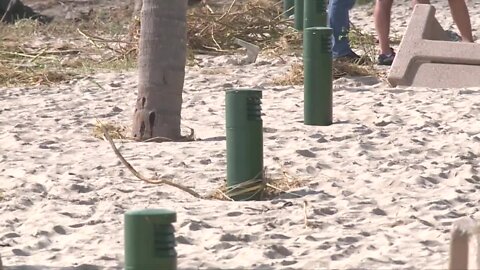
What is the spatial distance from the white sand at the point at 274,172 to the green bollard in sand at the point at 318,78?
0.34 ft

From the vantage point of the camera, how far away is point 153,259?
340 centimetres

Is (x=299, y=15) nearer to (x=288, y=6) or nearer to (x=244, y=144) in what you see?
(x=288, y=6)

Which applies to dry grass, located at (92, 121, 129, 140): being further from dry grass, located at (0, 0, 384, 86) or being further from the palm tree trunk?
dry grass, located at (0, 0, 384, 86)

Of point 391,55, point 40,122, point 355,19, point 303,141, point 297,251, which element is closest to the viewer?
point 297,251

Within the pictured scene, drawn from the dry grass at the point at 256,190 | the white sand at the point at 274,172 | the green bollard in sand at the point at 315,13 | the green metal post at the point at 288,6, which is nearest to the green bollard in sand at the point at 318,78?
the white sand at the point at 274,172

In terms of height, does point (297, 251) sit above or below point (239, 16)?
below

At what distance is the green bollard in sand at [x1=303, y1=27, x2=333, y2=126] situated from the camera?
22.8ft

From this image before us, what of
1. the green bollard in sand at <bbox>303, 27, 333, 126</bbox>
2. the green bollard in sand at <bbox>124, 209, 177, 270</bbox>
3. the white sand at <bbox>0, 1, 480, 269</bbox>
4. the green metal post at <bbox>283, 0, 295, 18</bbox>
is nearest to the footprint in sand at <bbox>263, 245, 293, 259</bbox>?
the white sand at <bbox>0, 1, 480, 269</bbox>

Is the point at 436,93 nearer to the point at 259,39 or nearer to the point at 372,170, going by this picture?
the point at 372,170

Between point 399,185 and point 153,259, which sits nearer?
point 153,259

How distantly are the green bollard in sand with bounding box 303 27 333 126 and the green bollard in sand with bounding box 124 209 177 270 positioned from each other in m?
3.58

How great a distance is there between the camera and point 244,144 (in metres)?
5.36

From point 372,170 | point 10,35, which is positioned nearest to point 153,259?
point 372,170

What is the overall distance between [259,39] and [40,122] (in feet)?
11.2
